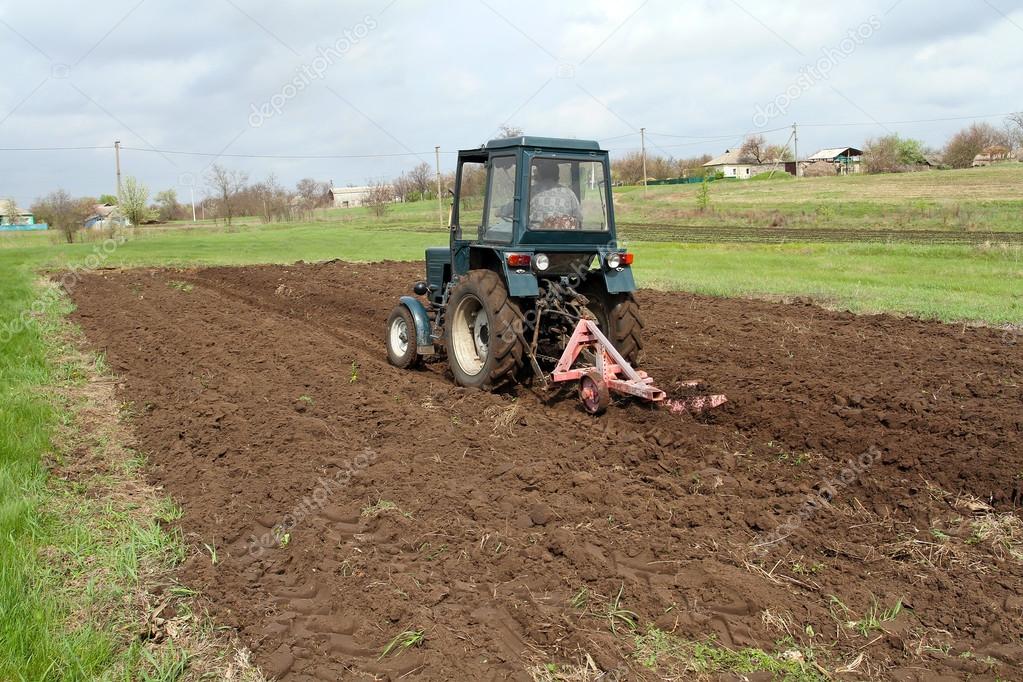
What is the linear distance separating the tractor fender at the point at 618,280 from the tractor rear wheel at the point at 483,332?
90 centimetres

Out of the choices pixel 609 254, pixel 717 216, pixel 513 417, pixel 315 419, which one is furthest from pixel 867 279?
pixel 717 216

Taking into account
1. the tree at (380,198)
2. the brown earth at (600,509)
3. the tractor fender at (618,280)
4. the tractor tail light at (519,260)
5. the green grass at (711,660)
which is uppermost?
the tree at (380,198)

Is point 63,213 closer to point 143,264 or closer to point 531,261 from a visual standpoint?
point 143,264

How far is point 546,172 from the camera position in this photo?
24.6ft

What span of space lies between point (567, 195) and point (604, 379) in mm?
1838

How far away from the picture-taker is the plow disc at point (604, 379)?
6.71 metres

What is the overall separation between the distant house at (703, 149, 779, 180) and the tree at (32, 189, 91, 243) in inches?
2423

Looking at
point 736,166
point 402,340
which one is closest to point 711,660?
point 402,340

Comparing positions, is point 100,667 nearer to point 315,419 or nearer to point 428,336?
point 315,419

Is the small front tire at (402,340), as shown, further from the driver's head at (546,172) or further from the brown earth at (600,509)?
the driver's head at (546,172)

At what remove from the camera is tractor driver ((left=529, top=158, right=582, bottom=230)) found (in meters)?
7.44

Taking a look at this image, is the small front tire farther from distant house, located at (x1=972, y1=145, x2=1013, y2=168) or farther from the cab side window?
distant house, located at (x1=972, y1=145, x2=1013, y2=168)

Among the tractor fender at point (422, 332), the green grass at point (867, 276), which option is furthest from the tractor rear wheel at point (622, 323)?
the green grass at point (867, 276)

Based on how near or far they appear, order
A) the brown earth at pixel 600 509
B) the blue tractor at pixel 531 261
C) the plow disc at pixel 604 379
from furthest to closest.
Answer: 1. the blue tractor at pixel 531 261
2. the plow disc at pixel 604 379
3. the brown earth at pixel 600 509
